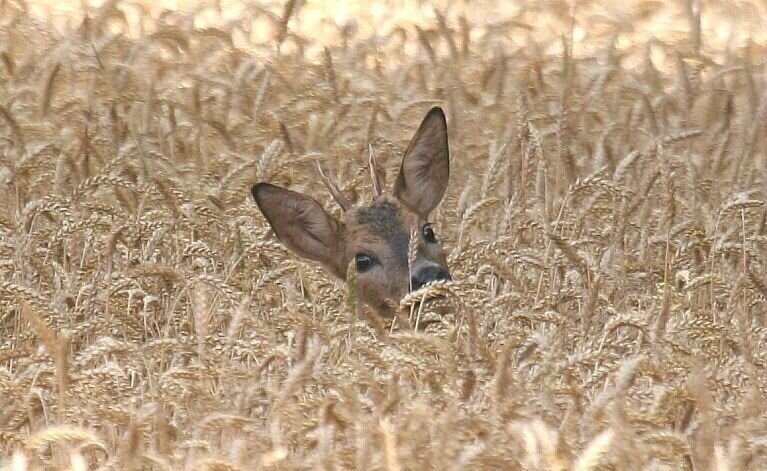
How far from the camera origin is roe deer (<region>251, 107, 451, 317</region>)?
7812 mm

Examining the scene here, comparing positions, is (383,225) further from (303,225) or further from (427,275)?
(427,275)

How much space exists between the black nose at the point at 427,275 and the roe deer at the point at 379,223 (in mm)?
179

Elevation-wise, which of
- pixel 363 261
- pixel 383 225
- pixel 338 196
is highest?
pixel 338 196

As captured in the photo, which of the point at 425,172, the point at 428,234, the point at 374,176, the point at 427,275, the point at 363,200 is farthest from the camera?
the point at 363,200

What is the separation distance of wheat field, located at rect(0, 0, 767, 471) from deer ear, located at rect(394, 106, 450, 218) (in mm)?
232

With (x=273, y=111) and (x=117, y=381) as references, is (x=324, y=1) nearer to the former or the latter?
(x=273, y=111)

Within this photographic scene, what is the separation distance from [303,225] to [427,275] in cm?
87

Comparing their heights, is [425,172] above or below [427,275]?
above

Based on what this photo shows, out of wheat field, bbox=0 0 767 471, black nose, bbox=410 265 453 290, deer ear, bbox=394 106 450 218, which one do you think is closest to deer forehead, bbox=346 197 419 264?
deer ear, bbox=394 106 450 218

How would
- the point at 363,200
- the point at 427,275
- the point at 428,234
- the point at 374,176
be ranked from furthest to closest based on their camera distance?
the point at 363,200 < the point at 374,176 < the point at 428,234 < the point at 427,275

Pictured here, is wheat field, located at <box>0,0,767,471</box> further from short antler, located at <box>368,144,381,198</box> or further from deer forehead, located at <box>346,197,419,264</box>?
short antler, located at <box>368,144,381,198</box>

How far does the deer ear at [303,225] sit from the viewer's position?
784 centimetres

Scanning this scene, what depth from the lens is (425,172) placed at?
26.9 feet

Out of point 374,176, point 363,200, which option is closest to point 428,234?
point 374,176
